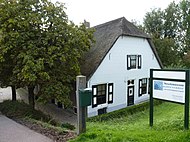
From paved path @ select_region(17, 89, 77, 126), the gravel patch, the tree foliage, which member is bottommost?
paved path @ select_region(17, 89, 77, 126)

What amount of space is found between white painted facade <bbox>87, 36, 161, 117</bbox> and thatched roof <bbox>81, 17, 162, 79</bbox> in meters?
0.39

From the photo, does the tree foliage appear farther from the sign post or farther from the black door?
the sign post

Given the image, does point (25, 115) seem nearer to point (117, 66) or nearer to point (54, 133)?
point (54, 133)

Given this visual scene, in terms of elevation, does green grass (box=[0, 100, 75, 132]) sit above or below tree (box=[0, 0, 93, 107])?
below

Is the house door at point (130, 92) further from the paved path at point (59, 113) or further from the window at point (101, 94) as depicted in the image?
the paved path at point (59, 113)

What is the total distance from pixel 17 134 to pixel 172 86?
4480 mm

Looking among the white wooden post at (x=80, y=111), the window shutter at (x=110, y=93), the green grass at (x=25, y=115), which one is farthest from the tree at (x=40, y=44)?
the white wooden post at (x=80, y=111)

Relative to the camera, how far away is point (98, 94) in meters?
15.4

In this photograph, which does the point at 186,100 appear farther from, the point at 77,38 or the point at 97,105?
the point at 97,105

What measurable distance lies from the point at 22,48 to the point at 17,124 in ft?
17.6

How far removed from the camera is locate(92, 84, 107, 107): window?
49.6ft

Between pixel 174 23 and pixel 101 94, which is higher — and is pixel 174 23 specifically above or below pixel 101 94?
above

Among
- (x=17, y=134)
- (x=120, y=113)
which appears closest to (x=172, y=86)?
(x=17, y=134)

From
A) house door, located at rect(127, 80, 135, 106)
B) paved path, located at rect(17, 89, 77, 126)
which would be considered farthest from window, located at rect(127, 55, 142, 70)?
paved path, located at rect(17, 89, 77, 126)
